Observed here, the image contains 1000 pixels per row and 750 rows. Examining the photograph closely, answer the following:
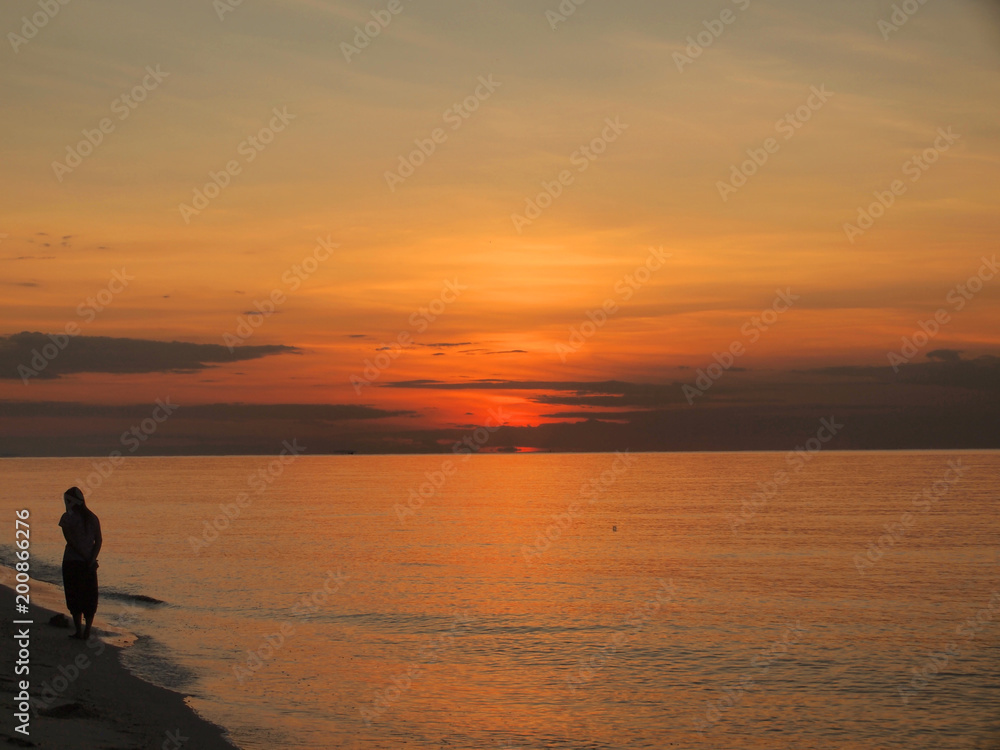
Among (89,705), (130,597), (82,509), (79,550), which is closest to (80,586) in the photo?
(79,550)

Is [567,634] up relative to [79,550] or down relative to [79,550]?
down

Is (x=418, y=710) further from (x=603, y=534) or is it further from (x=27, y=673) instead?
(x=603, y=534)

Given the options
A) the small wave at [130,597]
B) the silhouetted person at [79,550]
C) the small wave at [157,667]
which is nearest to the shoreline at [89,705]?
the small wave at [157,667]

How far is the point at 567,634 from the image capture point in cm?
2800

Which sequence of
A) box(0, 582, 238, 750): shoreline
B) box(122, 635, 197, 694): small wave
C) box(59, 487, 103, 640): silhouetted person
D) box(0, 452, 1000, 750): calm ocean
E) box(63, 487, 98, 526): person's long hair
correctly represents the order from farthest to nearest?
box(122, 635, 197, 694): small wave
box(0, 452, 1000, 750): calm ocean
box(59, 487, 103, 640): silhouetted person
box(63, 487, 98, 526): person's long hair
box(0, 582, 238, 750): shoreline

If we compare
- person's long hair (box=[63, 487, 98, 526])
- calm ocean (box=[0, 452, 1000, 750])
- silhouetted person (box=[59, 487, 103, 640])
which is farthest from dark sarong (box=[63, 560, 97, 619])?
calm ocean (box=[0, 452, 1000, 750])

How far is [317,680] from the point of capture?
2084cm

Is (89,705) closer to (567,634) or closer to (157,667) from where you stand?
(157,667)

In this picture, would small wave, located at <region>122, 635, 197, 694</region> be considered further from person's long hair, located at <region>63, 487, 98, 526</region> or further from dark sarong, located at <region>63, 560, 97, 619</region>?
person's long hair, located at <region>63, 487, 98, 526</region>

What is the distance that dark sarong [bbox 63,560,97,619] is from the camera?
1711cm

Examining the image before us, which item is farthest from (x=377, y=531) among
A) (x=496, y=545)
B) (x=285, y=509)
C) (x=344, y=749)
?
(x=344, y=749)

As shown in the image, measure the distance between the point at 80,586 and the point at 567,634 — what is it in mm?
15730

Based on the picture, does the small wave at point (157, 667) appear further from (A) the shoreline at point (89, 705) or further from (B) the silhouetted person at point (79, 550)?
(B) the silhouetted person at point (79, 550)

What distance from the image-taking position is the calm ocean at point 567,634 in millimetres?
17906
